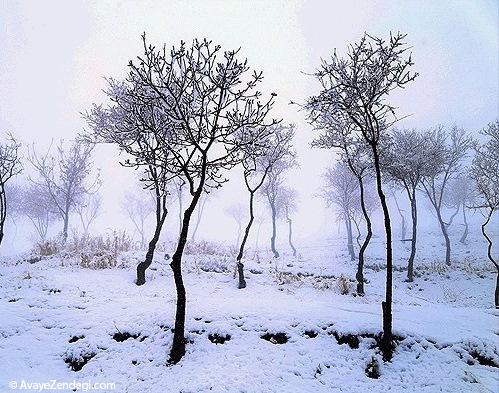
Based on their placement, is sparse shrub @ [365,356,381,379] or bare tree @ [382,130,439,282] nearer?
sparse shrub @ [365,356,381,379]

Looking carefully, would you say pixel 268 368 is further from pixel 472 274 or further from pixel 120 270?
pixel 472 274

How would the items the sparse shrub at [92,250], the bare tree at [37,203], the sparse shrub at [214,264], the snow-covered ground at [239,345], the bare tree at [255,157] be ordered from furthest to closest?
the bare tree at [37,203] → the sparse shrub at [214,264] → the sparse shrub at [92,250] → the bare tree at [255,157] → the snow-covered ground at [239,345]

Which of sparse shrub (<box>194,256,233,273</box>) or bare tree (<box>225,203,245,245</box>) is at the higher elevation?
bare tree (<box>225,203,245,245</box>)

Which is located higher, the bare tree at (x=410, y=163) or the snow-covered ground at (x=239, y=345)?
the bare tree at (x=410, y=163)

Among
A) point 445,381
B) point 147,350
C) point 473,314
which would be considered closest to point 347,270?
point 473,314

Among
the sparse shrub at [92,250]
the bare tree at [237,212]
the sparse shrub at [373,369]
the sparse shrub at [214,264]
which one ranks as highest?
the bare tree at [237,212]

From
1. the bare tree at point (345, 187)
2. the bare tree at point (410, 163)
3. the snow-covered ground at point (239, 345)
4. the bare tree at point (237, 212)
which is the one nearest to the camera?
the snow-covered ground at point (239, 345)

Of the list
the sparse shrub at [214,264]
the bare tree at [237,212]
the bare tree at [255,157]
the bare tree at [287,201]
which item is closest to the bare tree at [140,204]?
the bare tree at [237,212]

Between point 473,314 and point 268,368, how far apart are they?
615 centimetres

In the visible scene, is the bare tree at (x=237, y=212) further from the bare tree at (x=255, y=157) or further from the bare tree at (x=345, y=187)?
the bare tree at (x=255, y=157)

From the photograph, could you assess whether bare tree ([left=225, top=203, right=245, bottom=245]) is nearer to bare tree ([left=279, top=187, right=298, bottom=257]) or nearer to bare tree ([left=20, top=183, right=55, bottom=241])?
bare tree ([left=279, top=187, right=298, bottom=257])

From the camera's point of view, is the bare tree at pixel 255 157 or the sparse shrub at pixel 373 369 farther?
the bare tree at pixel 255 157

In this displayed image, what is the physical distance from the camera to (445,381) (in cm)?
546

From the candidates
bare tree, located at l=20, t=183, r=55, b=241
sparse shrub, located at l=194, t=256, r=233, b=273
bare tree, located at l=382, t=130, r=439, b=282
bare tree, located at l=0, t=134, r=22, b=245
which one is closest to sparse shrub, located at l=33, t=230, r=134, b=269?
bare tree, located at l=0, t=134, r=22, b=245
